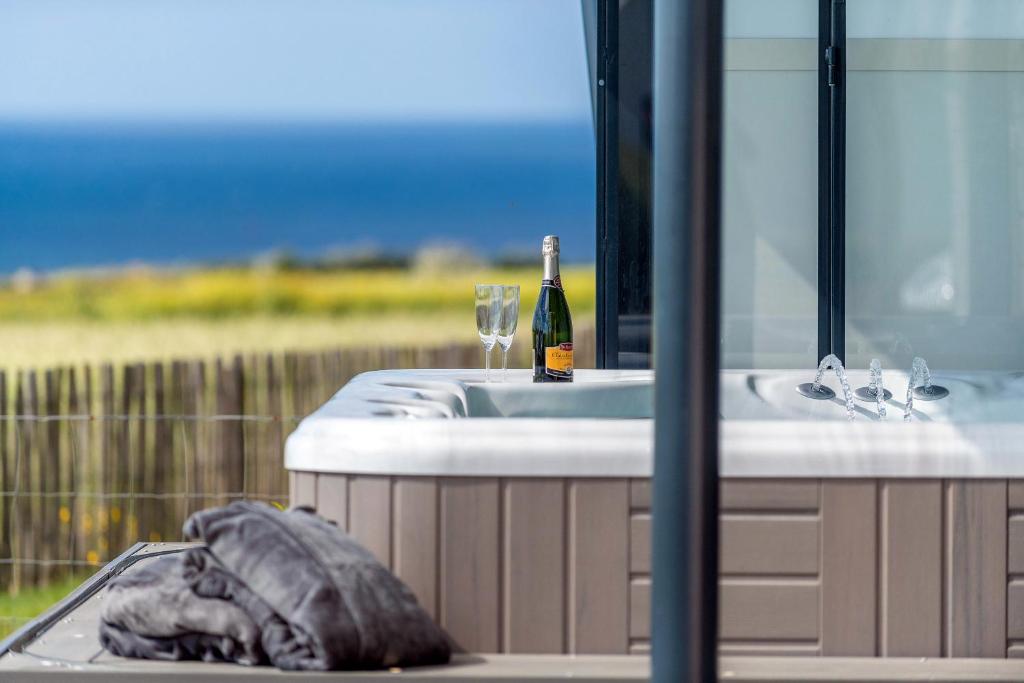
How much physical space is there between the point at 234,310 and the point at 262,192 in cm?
76

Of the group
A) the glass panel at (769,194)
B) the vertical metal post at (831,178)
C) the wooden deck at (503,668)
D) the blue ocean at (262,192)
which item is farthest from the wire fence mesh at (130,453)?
the blue ocean at (262,192)

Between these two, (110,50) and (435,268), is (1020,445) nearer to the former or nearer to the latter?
(435,268)

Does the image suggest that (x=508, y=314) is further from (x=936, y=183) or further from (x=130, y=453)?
(x=130, y=453)

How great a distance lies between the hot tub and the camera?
1.39 meters

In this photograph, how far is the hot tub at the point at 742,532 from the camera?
4.57 ft

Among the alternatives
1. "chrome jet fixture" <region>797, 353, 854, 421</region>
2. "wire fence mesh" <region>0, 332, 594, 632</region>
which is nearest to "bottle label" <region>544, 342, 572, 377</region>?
"chrome jet fixture" <region>797, 353, 854, 421</region>

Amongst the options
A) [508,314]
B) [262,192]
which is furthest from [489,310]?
[262,192]

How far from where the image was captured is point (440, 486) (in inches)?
55.6

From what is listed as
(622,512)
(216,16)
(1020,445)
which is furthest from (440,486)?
(216,16)

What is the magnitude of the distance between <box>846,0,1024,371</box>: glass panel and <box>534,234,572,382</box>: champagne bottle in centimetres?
90

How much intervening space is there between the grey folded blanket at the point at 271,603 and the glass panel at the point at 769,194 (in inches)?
64.6

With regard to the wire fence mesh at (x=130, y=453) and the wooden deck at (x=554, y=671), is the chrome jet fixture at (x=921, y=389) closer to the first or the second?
the wooden deck at (x=554, y=671)

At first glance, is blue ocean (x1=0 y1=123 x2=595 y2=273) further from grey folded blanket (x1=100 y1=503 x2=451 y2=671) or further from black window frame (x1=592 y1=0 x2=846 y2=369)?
grey folded blanket (x1=100 y1=503 x2=451 y2=671)

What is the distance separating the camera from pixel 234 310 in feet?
23.3
